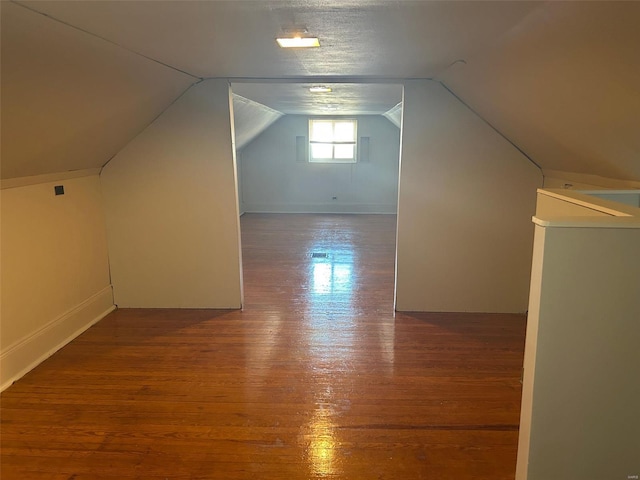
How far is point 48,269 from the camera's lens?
136 inches

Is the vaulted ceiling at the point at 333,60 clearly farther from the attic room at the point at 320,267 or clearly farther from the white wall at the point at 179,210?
the white wall at the point at 179,210

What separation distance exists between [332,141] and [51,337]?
740cm

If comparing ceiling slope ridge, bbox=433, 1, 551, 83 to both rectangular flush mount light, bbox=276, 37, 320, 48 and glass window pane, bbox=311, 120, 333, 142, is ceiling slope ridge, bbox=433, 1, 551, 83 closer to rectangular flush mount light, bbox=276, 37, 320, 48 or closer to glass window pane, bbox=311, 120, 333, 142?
rectangular flush mount light, bbox=276, 37, 320, 48

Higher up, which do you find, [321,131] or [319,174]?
[321,131]

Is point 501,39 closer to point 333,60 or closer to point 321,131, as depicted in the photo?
point 333,60

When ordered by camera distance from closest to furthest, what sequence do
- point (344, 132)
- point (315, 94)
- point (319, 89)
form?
point (319, 89)
point (315, 94)
point (344, 132)

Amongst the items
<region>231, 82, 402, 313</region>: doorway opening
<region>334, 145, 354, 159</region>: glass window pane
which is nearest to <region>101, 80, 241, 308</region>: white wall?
<region>231, 82, 402, 313</region>: doorway opening

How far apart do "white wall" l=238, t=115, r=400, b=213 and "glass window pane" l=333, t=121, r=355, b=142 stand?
0.22 m

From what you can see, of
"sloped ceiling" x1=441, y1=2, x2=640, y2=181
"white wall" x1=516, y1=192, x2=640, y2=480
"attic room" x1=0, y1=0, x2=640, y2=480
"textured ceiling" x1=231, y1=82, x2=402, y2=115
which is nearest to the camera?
"white wall" x1=516, y1=192, x2=640, y2=480

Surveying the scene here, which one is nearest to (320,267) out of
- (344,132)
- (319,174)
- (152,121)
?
(152,121)

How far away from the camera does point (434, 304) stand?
4.34m

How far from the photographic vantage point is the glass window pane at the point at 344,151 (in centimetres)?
985

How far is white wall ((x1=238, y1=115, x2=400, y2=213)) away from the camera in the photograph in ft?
31.7

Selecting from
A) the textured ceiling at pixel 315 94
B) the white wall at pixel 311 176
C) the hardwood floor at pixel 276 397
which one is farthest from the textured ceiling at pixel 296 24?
the white wall at pixel 311 176
